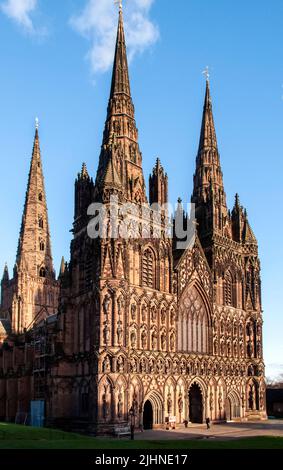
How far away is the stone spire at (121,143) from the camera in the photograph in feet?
190

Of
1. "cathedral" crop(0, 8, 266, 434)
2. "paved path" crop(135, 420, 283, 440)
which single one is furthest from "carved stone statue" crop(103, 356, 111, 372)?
"paved path" crop(135, 420, 283, 440)

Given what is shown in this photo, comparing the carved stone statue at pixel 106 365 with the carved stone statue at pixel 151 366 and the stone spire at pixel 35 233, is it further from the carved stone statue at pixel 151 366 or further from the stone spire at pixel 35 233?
the stone spire at pixel 35 233

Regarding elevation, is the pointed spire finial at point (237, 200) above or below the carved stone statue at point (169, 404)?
above

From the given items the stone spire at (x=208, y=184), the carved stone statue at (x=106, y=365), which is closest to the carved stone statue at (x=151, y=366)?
the carved stone statue at (x=106, y=365)

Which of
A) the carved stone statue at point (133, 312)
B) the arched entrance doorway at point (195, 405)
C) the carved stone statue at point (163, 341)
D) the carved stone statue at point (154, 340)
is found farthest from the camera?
the arched entrance doorway at point (195, 405)

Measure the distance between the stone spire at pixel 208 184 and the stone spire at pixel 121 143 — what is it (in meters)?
12.3

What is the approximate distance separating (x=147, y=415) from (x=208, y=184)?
33293mm

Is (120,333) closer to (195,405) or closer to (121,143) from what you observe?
(195,405)

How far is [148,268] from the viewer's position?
58.2 m

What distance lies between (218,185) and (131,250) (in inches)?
953

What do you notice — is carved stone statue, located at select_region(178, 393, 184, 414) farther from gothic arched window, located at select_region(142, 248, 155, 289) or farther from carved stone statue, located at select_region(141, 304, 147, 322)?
gothic arched window, located at select_region(142, 248, 155, 289)

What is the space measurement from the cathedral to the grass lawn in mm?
10937

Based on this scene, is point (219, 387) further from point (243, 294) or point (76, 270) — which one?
point (76, 270)
